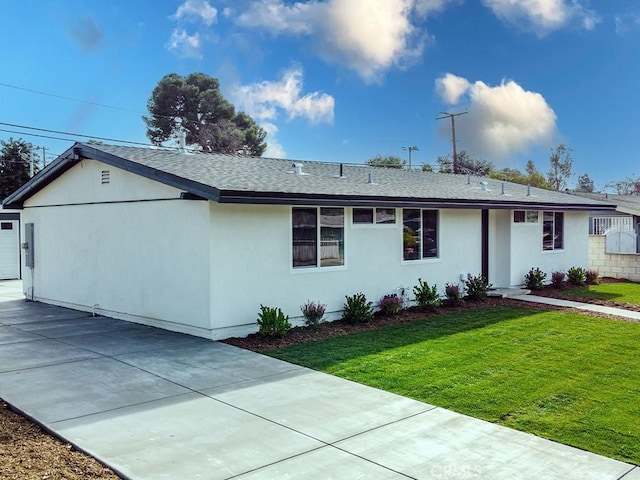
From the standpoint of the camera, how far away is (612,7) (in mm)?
19141

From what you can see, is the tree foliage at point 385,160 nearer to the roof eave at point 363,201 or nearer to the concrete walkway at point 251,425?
the roof eave at point 363,201

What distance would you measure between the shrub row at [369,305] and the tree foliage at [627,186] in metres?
46.1

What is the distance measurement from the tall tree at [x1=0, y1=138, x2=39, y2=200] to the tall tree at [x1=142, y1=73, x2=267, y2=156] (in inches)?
399

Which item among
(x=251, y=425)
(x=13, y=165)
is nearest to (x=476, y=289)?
(x=251, y=425)

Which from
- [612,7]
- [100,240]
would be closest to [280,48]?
[612,7]

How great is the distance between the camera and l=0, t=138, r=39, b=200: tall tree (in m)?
Result: 33.0

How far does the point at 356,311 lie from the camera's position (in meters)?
10.9

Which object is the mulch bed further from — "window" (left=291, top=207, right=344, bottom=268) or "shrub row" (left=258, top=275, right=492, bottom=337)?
"window" (left=291, top=207, right=344, bottom=268)

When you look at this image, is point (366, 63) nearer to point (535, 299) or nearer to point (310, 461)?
point (535, 299)

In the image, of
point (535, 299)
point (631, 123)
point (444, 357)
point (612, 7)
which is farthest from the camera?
point (631, 123)

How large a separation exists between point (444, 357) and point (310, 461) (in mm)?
4034

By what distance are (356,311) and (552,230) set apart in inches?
361

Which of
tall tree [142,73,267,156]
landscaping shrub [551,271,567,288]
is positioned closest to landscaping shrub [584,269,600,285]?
landscaping shrub [551,271,567,288]

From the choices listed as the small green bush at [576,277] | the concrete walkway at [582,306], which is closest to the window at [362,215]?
the concrete walkway at [582,306]
